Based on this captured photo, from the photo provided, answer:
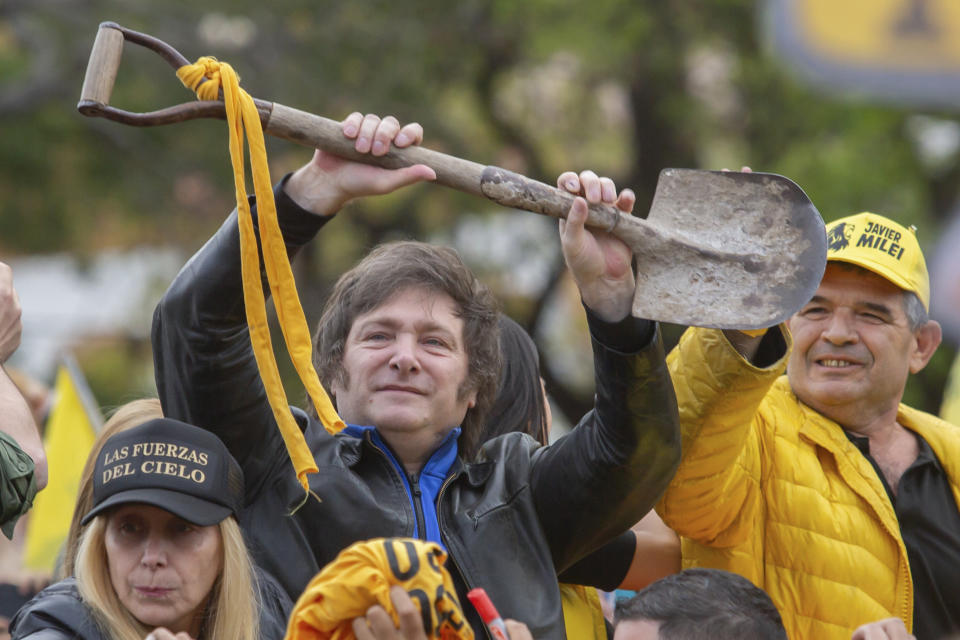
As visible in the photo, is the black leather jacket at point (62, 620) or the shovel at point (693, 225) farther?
the shovel at point (693, 225)

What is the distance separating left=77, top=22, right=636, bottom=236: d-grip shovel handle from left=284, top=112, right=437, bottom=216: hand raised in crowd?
0.02 metres

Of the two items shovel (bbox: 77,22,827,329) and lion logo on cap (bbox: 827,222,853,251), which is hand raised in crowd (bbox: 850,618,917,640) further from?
lion logo on cap (bbox: 827,222,853,251)

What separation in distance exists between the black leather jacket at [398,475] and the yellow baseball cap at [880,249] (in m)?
0.82

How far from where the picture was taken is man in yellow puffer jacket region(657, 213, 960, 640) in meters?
3.29

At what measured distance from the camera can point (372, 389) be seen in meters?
3.11

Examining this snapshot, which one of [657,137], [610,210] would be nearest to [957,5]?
[657,137]

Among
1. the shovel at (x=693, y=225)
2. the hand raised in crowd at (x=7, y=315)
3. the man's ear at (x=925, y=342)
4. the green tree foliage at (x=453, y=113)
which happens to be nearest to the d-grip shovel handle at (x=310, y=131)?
the shovel at (x=693, y=225)

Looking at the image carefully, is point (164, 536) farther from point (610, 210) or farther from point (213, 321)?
point (610, 210)

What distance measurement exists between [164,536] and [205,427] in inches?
10.4

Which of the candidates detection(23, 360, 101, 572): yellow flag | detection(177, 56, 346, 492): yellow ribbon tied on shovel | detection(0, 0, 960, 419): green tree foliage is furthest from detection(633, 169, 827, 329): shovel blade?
detection(0, 0, 960, 419): green tree foliage

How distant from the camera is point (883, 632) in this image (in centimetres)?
287

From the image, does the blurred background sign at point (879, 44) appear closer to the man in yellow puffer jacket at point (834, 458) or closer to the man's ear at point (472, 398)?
the man in yellow puffer jacket at point (834, 458)

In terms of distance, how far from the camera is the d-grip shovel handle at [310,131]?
2.80 meters

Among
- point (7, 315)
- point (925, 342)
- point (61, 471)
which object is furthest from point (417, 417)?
point (61, 471)
